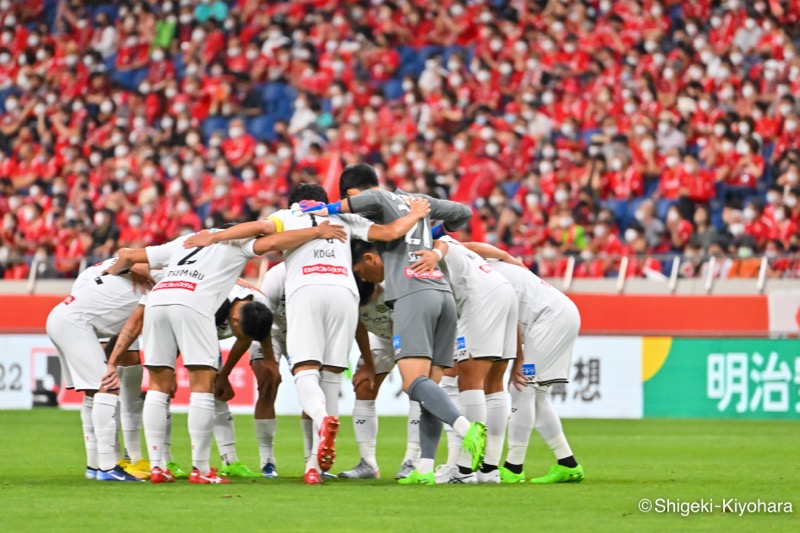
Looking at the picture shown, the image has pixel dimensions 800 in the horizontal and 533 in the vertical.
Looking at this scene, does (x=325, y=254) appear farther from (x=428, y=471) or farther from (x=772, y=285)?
(x=772, y=285)

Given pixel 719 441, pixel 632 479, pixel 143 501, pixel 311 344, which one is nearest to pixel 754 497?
pixel 632 479

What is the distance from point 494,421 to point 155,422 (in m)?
2.43

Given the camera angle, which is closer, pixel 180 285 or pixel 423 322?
pixel 423 322

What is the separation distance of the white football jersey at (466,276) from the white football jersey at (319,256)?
662mm

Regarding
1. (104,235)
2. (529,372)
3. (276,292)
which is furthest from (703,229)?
(276,292)

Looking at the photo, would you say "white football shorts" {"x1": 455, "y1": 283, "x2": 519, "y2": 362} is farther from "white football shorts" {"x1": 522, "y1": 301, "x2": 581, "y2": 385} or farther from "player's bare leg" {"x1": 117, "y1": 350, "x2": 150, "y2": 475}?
"player's bare leg" {"x1": 117, "y1": 350, "x2": 150, "y2": 475}

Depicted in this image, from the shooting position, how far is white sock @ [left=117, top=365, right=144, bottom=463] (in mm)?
10805

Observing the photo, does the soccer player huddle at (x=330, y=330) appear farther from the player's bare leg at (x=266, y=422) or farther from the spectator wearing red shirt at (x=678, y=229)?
the spectator wearing red shirt at (x=678, y=229)

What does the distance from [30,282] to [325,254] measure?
13.0m

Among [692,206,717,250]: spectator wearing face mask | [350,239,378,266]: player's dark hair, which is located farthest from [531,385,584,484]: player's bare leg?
[692,206,717,250]: spectator wearing face mask

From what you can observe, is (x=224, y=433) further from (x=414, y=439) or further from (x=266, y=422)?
(x=414, y=439)

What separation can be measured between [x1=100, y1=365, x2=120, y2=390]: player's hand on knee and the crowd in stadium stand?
10814mm

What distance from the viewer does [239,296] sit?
10.5m

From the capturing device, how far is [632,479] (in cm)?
1067
